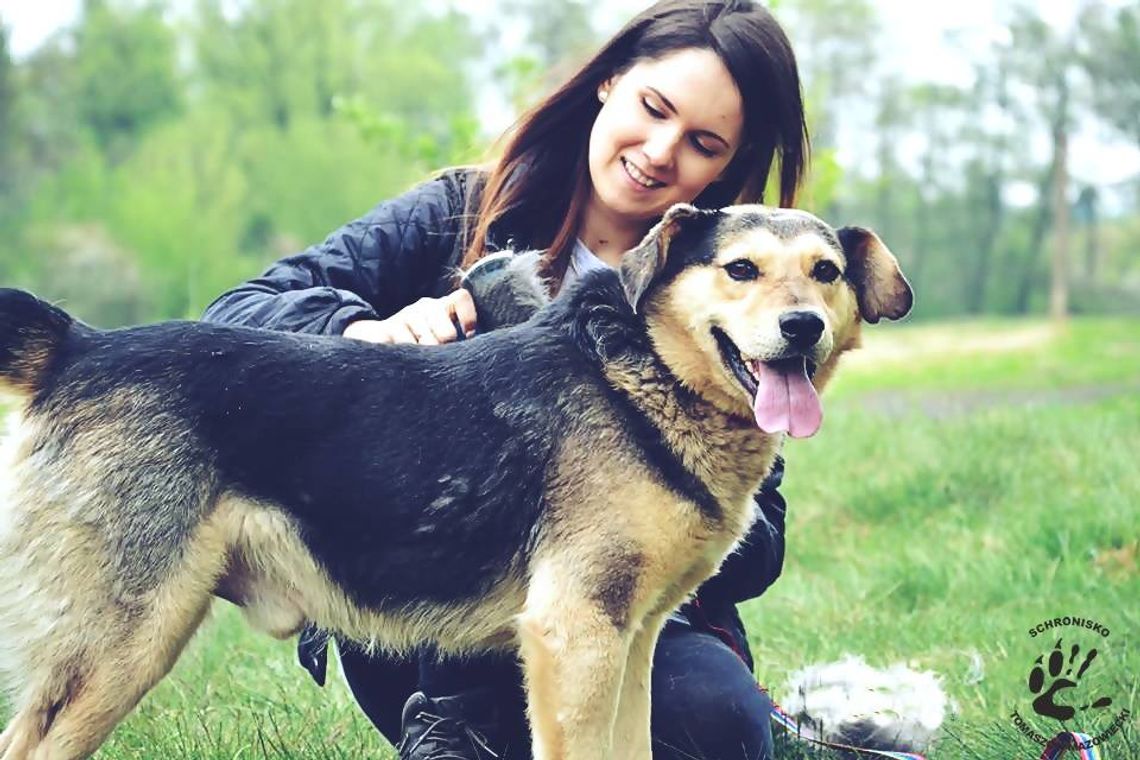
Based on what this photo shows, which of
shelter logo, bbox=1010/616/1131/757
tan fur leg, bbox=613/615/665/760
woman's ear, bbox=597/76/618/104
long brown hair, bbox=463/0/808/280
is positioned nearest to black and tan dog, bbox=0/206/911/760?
tan fur leg, bbox=613/615/665/760

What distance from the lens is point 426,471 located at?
299 cm

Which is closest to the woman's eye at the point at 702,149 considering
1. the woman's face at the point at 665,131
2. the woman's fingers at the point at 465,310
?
the woman's face at the point at 665,131

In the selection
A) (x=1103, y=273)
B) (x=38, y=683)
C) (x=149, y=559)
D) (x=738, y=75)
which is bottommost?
(x=1103, y=273)

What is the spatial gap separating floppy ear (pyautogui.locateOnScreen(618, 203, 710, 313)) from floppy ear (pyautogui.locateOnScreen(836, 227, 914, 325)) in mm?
451

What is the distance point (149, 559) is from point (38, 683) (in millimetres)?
363

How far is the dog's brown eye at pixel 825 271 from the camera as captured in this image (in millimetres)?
3137

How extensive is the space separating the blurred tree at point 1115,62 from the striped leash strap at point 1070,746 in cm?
2487

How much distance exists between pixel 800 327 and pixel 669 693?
1241 millimetres

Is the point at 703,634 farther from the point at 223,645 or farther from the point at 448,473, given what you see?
the point at 223,645

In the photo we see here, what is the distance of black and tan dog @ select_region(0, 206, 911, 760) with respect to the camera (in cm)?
277

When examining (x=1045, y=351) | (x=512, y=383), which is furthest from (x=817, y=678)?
(x=1045, y=351)

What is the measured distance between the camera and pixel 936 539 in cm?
636

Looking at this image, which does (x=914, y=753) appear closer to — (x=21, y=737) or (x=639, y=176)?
(x=639, y=176)

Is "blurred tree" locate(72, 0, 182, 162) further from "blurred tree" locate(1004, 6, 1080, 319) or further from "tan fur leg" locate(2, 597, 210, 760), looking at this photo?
"tan fur leg" locate(2, 597, 210, 760)
